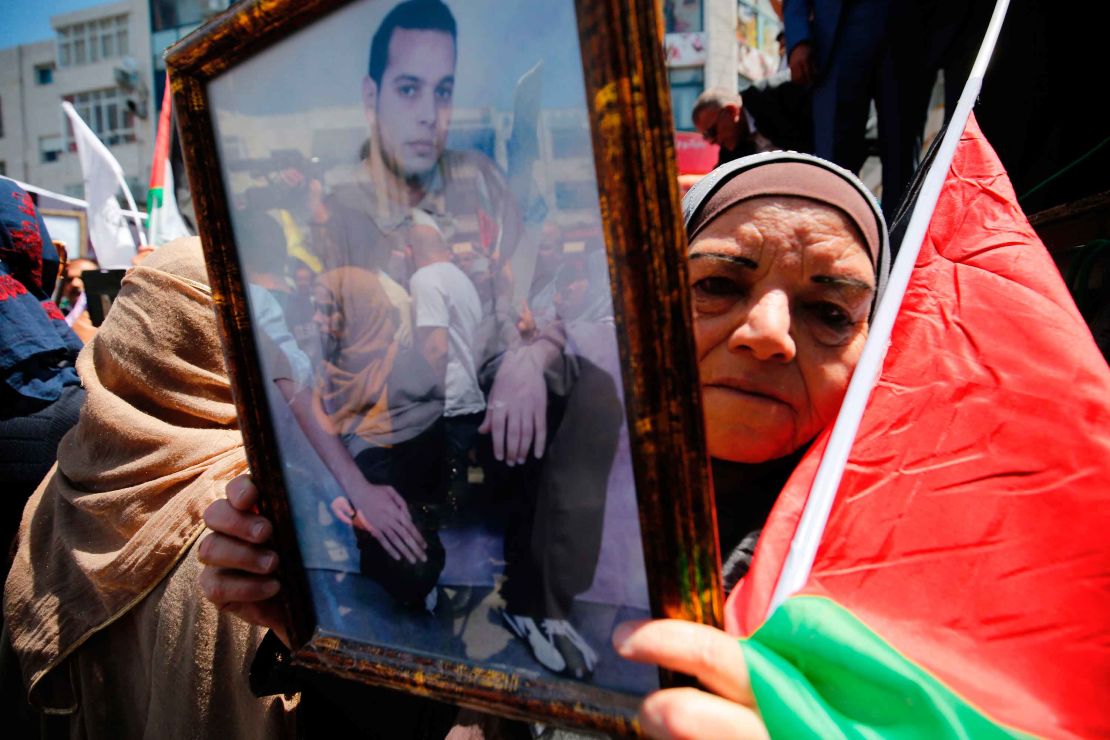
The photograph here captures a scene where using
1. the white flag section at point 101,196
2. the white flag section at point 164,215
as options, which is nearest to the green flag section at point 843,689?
the white flag section at point 164,215

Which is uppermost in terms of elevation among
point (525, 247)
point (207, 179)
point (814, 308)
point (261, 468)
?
point (207, 179)

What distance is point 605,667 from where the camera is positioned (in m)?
0.62

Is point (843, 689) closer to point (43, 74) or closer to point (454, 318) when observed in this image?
point (454, 318)

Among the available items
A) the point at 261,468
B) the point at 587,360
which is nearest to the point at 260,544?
the point at 261,468

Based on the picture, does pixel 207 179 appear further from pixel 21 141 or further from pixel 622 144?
pixel 21 141

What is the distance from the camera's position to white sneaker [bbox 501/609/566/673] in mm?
649

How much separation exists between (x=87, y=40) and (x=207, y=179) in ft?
113

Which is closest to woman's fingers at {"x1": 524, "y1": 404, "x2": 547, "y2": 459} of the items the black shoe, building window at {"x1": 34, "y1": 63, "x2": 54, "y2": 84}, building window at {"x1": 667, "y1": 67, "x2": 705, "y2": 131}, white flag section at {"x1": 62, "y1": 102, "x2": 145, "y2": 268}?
the black shoe

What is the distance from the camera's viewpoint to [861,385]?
86 centimetres

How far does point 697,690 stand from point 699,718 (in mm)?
29

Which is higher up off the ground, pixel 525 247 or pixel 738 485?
pixel 525 247

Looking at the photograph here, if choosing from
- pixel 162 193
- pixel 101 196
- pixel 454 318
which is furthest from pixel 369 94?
pixel 101 196

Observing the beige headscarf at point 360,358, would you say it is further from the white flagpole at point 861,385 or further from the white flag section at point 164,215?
the white flag section at point 164,215

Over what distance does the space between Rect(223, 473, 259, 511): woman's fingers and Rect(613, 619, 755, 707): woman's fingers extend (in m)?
0.64
